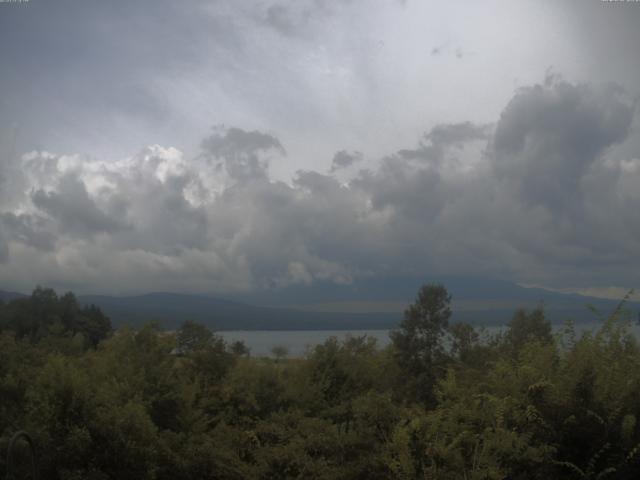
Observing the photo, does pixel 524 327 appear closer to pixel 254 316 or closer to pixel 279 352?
pixel 279 352

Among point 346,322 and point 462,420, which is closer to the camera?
point 462,420

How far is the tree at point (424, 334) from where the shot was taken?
67.4ft

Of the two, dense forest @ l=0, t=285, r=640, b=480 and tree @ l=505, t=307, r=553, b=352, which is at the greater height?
tree @ l=505, t=307, r=553, b=352

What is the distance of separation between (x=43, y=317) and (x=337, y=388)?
32236mm

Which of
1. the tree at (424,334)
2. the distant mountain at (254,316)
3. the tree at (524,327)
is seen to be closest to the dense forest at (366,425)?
the tree at (524,327)

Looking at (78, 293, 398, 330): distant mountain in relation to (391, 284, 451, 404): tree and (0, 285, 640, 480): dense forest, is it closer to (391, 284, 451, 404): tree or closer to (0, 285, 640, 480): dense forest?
(391, 284, 451, 404): tree

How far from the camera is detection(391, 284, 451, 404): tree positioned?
809 inches

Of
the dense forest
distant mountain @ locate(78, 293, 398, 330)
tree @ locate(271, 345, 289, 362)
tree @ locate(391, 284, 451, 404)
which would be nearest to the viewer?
the dense forest

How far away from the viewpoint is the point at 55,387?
8609 millimetres

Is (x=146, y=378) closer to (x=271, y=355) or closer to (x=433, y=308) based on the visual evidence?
(x=271, y=355)

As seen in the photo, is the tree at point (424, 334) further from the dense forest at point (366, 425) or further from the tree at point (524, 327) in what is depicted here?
the dense forest at point (366, 425)

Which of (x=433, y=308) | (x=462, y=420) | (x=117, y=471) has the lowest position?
(x=117, y=471)

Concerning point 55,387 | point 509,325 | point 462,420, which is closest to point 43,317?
point 509,325

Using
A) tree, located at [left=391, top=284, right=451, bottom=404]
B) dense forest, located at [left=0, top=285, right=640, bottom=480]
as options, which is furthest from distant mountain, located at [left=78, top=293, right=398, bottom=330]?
dense forest, located at [left=0, top=285, right=640, bottom=480]
